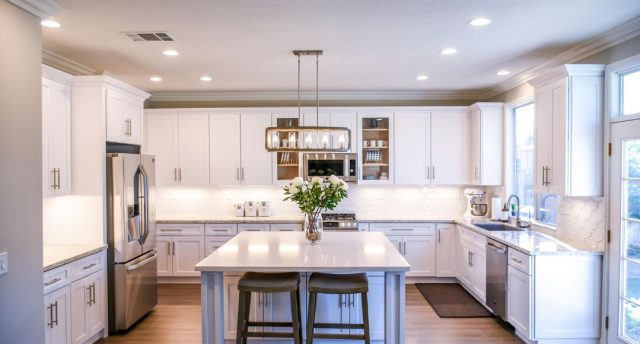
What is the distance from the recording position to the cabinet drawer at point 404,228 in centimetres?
550

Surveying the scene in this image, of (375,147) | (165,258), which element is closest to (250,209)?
(165,258)

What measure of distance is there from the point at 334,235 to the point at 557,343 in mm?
2150

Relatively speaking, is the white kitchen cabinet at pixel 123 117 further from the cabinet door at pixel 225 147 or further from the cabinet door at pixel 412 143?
the cabinet door at pixel 412 143

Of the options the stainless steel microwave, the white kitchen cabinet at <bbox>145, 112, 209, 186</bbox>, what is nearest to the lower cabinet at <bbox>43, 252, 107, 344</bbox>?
the white kitchen cabinet at <bbox>145, 112, 209, 186</bbox>

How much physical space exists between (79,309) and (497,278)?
3897 millimetres

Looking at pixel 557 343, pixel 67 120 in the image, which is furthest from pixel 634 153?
pixel 67 120

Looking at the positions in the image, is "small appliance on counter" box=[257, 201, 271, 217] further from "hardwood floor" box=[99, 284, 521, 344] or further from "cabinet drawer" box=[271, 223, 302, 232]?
"hardwood floor" box=[99, 284, 521, 344]

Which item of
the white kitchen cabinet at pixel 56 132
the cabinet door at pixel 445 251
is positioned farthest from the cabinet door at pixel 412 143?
the white kitchen cabinet at pixel 56 132

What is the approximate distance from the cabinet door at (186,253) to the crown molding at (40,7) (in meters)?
3.48

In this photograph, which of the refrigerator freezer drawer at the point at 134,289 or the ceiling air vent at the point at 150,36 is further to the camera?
the refrigerator freezer drawer at the point at 134,289

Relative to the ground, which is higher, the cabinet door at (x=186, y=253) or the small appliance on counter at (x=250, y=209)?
the small appliance on counter at (x=250, y=209)

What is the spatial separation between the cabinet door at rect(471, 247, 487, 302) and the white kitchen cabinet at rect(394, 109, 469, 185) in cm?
132

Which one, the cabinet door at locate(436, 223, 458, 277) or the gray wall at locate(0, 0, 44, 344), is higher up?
the gray wall at locate(0, 0, 44, 344)

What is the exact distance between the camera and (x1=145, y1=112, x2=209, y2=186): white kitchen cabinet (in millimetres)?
5762
